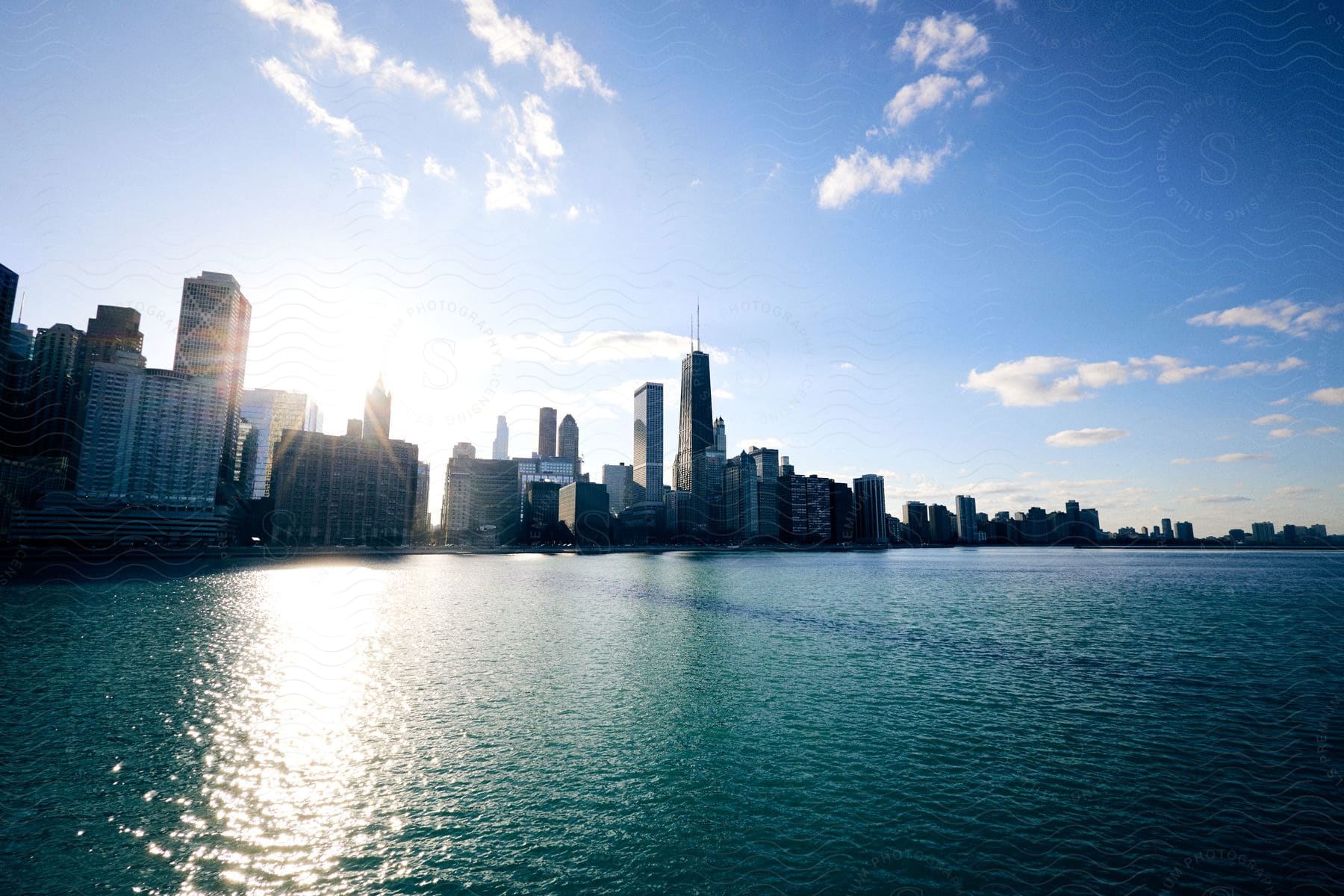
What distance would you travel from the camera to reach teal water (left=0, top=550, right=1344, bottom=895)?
731 inches

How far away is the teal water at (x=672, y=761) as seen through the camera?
18578mm

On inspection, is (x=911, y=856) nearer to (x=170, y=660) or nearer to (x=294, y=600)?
(x=170, y=660)

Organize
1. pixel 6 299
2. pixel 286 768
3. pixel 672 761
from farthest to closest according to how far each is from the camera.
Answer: pixel 6 299
pixel 672 761
pixel 286 768

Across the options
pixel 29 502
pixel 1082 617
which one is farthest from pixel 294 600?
pixel 29 502

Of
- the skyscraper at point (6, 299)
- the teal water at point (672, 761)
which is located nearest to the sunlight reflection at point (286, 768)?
the teal water at point (672, 761)

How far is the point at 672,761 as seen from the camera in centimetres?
2739

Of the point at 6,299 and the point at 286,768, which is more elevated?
the point at 6,299

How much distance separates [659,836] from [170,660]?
51555mm

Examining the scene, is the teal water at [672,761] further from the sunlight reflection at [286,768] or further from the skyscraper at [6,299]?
the skyscraper at [6,299]

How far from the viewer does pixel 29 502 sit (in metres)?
179

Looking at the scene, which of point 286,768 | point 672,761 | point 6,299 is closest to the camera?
point 286,768

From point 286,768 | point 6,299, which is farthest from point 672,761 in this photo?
point 6,299

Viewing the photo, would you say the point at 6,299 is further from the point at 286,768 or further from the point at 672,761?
the point at 672,761

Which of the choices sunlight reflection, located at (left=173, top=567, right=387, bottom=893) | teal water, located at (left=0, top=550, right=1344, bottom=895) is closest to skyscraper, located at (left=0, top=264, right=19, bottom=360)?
teal water, located at (left=0, top=550, right=1344, bottom=895)
